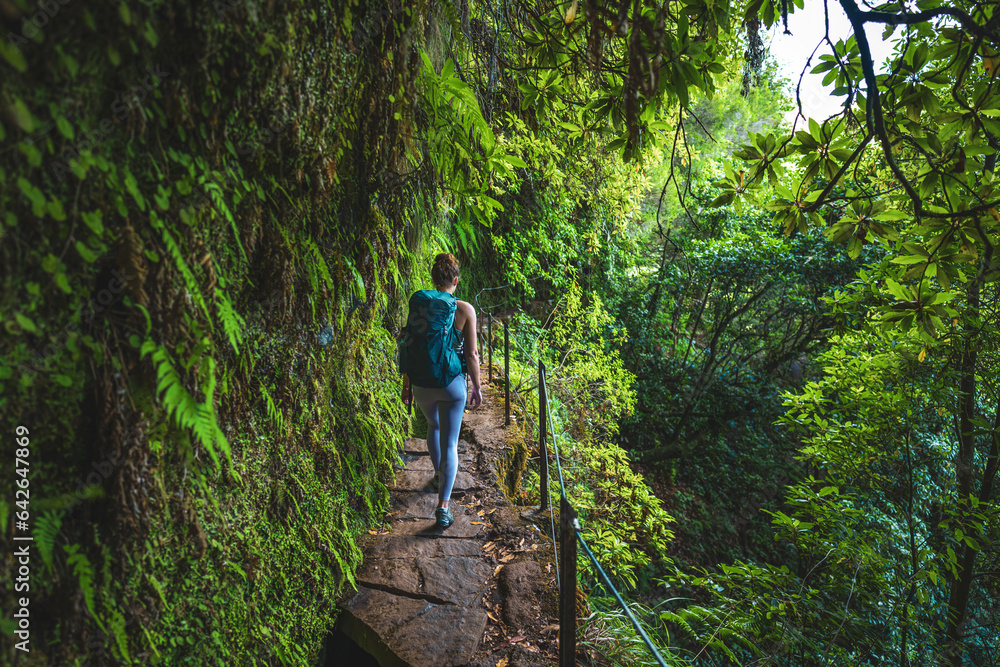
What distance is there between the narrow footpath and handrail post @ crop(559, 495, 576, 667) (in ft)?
2.03

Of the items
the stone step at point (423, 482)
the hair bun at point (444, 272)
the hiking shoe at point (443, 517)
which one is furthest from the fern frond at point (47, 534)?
the stone step at point (423, 482)

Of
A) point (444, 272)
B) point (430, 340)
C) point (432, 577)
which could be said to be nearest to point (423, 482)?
point (432, 577)

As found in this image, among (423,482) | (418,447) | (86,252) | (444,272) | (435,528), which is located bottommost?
(435,528)

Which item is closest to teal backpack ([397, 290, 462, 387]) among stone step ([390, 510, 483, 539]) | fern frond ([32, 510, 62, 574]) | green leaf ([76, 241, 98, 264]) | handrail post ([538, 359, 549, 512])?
handrail post ([538, 359, 549, 512])

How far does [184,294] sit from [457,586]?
2.35 meters

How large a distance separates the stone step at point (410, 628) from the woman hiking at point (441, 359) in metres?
0.75

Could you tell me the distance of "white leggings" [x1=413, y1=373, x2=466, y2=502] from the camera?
3.27m

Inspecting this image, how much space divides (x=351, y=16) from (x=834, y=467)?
5.91m

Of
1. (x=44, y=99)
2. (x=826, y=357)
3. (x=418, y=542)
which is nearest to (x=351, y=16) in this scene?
(x=44, y=99)

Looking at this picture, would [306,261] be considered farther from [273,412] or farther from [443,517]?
[443,517]

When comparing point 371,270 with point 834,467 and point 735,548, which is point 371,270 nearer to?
point 834,467

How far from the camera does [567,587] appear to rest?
1.88m

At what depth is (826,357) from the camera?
527 centimetres

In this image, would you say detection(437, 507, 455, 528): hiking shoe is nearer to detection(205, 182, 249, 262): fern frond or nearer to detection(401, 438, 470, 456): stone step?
detection(401, 438, 470, 456): stone step
